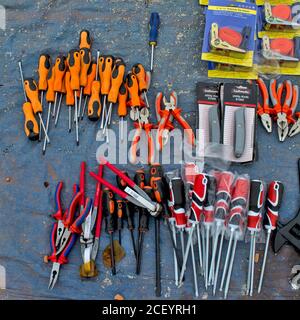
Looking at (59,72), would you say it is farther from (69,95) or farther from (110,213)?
(110,213)

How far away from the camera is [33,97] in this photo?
2145 mm

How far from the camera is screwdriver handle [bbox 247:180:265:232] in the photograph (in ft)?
6.13

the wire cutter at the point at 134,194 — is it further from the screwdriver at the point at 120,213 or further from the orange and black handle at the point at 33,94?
the orange and black handle at the point at 33,94

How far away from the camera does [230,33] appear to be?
221 cm

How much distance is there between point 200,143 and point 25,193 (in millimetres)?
772

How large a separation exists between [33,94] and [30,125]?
150 mm

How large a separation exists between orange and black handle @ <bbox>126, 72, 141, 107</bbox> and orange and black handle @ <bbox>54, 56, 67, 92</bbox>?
0.95 ft

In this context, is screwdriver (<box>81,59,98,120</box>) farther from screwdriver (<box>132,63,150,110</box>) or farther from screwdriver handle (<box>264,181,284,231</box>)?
screwdriver handle (<box>264,181,284,231</box>)

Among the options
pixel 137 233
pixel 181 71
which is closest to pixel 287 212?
pixel 137 233

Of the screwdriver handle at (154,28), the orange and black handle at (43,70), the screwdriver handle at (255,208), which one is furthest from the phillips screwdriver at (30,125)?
the screwdriver handle at (255,208)

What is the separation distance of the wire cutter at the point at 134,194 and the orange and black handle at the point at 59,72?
0.46 meters

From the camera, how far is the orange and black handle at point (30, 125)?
2096mm

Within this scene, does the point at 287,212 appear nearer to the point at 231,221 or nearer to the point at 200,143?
the point at 231,221

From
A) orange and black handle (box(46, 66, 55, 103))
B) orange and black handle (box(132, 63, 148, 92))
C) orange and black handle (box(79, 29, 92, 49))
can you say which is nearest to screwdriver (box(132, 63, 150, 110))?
orange and black handle (box(132, 63, 148, 92))
